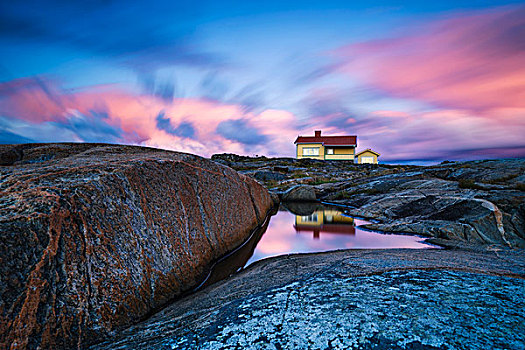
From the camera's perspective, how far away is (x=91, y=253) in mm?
1577

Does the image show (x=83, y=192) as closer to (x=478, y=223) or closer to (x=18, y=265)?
(x=18, y=265)

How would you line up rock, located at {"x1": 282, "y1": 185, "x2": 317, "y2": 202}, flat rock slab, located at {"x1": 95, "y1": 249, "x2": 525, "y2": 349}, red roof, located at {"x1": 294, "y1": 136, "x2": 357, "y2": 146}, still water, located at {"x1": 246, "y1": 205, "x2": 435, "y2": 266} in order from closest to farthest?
flat rock slab, located at {"x1": 95, "y1": 249, "x2": 525, "y2": 349}
still water, located at {"x1": 246, "y1": 205, "x2": 435, "y2": 266}
rock, located at {"x1": 282, "y1": 185, "x2": 317, "y2": 202}
red roof, located at {"x1": 294, "y1": 136, "x2": 357, "y2": 146}

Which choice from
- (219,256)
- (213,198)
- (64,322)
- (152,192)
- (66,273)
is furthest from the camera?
(213,198)

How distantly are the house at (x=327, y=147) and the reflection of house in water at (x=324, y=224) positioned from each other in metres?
33.5

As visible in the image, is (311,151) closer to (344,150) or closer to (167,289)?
(344,150)

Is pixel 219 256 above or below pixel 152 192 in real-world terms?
below

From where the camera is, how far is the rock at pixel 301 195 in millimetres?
11320

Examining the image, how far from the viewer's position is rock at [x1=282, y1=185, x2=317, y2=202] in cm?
1132

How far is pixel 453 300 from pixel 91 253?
215 cm

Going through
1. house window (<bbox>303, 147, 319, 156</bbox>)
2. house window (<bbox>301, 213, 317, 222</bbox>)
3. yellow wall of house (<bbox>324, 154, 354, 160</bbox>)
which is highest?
house window (<bbox>303, 147, 319, 156</bbox>)

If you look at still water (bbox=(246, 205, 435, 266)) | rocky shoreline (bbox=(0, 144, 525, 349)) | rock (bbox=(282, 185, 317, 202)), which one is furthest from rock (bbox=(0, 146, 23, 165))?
rock (bbox=(282, 185, 317, 202))

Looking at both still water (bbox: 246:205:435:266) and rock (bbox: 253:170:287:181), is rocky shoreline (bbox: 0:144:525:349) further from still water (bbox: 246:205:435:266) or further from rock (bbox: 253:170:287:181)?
rock (bbox: 253:170:287:181)

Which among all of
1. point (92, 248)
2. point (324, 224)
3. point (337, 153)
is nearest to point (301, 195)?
point (324, 224)

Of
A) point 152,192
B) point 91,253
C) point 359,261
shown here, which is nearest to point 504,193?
point 359,261
